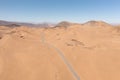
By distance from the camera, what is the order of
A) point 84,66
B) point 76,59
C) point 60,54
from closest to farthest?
point 84,66
point 76,59
point 60,54

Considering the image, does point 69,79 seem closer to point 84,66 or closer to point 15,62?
point 84,66

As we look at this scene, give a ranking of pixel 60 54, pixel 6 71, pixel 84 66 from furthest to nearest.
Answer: pixel 60 54 < pixel 84 66 < pixel 6 71

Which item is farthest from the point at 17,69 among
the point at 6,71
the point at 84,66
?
the point at 84,66

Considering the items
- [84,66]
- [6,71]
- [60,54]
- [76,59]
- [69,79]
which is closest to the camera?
[69,79]

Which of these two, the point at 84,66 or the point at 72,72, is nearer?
the point at 72,72

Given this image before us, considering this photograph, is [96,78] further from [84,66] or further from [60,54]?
[60,54]

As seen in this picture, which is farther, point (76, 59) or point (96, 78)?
point (76, 59)

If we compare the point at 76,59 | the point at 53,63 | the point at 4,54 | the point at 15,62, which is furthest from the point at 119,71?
the point at 4,54

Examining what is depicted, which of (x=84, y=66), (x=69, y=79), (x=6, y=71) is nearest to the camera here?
(x=69, y=79)

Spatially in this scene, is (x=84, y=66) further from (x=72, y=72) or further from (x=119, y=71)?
(x=119, y=71)
